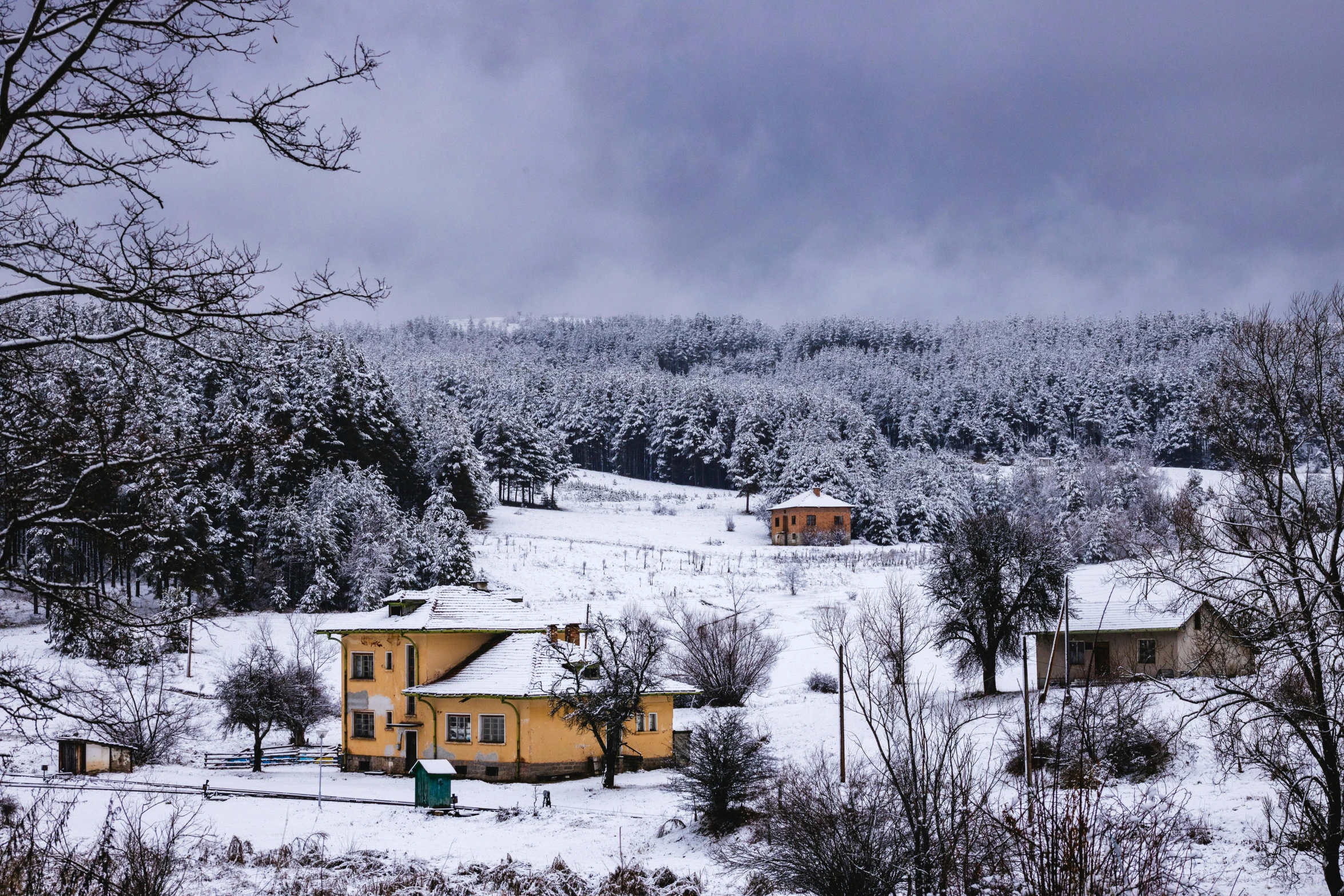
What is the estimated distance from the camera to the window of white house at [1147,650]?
39.0m

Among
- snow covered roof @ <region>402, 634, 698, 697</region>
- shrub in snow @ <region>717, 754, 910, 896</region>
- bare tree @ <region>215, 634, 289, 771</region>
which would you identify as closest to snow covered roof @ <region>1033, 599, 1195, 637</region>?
snow covered roof @ <region>402, 634, 698, 697</region>

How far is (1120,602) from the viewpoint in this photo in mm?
41406

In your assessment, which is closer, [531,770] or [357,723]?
[531,770]

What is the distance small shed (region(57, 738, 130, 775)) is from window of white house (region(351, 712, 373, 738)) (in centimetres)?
747

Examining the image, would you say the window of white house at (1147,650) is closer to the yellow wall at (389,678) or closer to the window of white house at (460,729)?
the window of white house at (460,729)

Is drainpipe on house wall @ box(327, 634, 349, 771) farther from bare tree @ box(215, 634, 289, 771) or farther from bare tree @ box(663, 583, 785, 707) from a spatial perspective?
bare tree @ box(663, 583, 785, 707)

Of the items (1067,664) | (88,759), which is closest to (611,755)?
(88,759)

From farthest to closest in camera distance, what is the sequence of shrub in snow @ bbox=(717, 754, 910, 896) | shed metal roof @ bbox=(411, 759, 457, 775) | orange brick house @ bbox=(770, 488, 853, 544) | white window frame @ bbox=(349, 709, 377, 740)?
1. orange brick house @ bbox=(770, 488, 853, 544)
2. white window frame @ bbox=(349, 709, 377, 740)
3. shed metal roof @ bbox=(411, 759, 457, 775)
4. shrub in snow @ bbox=(717, 754, 910, 896)

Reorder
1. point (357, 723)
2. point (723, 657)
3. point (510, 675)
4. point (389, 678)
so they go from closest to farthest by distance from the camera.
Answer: point (510, 675) → point (389, 678) → point (357, 723) → point (723, 657)

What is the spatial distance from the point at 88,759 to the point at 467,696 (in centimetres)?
1363

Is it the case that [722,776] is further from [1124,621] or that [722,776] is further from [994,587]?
[1124,621]

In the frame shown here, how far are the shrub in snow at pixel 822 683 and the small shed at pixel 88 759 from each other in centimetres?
2747

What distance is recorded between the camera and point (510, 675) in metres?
36.2

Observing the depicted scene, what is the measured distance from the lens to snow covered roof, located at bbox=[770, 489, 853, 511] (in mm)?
89875
